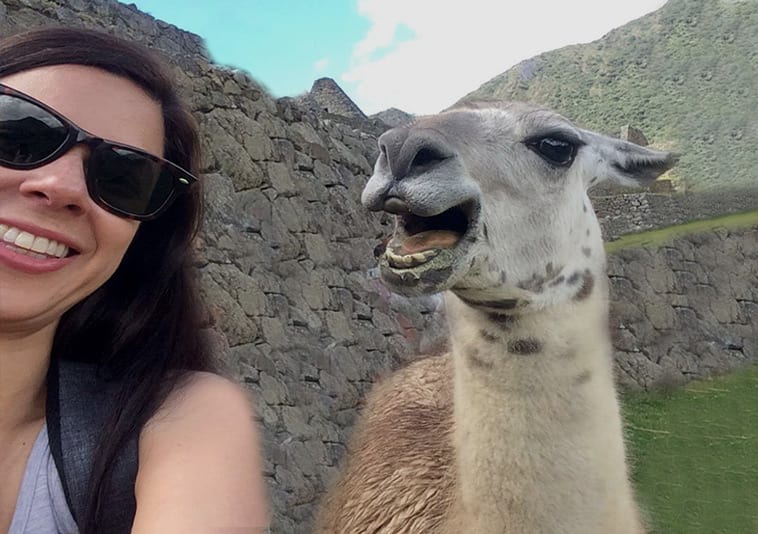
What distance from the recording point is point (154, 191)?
1.07 metres

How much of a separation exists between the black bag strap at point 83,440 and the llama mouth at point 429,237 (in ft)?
1.90

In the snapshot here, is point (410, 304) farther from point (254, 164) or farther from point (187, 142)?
point (187, 142)

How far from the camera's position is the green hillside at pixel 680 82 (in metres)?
5.16

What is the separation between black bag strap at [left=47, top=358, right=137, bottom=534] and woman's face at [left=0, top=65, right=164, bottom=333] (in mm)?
98

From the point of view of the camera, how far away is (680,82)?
22.2 feet

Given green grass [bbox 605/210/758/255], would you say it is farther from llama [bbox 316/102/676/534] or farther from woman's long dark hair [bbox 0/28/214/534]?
woman's long dark hair [bbox 0/28/214/534]

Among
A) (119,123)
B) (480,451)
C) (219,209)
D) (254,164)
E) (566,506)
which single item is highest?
(254,164)

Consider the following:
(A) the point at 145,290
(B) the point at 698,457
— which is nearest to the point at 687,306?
(B) the point at 698,457

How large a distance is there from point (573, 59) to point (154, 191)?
5991 millimetres

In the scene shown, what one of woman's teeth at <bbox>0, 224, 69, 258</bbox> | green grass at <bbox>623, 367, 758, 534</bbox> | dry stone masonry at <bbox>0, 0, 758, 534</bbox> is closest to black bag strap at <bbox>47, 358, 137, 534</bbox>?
woman's teeth at <bbox>0, 224, 69, 258</bbox>

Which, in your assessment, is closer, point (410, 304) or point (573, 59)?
point (410, 304)

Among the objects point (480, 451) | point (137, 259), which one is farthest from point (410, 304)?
point (137, 259)

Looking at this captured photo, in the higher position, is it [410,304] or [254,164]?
[254,164]

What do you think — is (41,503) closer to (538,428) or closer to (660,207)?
(538,428)
